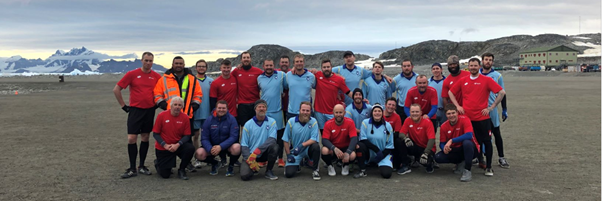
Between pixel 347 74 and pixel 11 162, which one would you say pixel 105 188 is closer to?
pixel 11 162

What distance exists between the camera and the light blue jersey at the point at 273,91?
7.83 meters

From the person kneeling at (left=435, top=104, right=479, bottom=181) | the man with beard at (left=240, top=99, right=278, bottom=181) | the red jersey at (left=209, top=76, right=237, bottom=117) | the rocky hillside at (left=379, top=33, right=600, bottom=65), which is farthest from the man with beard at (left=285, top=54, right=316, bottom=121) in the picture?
the rocky hillside at (left=379, top=33, right=600, bottom=65)

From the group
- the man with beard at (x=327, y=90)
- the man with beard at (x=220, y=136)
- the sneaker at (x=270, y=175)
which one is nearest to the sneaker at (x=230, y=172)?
the man with beard at (x=220, y=136)

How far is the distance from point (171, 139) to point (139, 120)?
640 mm

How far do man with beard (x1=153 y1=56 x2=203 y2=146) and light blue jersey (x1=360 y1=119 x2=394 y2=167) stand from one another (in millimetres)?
2826

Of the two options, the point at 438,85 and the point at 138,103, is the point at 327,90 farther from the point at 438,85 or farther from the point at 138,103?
the point at 138,103

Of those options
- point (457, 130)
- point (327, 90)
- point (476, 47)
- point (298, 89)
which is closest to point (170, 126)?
point (298, 89)

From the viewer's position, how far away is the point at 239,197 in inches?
225

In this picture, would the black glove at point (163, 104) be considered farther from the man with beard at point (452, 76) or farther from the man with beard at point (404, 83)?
the man with beard at point (452, 76)

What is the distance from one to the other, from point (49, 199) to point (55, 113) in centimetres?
1232

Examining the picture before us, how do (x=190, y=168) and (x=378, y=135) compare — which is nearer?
(x=378, y=135)

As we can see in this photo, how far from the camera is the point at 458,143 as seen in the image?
681 centimetres

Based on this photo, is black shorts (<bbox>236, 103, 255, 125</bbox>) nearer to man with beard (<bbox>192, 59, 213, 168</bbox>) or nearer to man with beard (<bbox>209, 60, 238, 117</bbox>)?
man with beard (<bbox>209, 60, 238, 117</bbox>)

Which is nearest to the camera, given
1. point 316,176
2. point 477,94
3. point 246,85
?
point 316,176
